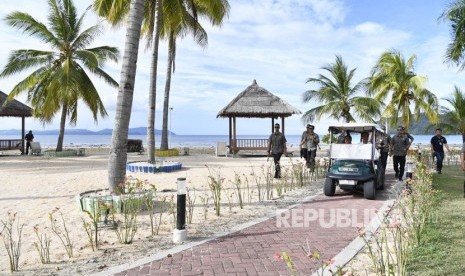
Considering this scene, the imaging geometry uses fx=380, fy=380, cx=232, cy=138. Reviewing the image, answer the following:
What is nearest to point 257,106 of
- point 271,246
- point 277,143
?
point 277,143

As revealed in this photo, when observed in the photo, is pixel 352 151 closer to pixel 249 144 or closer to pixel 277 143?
pixel 277 143

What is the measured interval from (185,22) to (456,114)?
18357 mm

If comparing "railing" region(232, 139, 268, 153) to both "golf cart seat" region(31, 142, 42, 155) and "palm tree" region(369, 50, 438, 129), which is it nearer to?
"palm tree" region(369, 50, 438, 129)

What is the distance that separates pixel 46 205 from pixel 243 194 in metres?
4.27

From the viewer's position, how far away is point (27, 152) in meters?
24.8

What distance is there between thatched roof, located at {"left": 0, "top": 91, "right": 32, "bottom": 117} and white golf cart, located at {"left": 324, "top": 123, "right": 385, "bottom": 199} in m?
20.9

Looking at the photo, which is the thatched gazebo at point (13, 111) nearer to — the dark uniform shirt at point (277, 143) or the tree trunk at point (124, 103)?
the dark uniform shirt at point (277, 143)

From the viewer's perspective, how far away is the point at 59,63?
855 inches

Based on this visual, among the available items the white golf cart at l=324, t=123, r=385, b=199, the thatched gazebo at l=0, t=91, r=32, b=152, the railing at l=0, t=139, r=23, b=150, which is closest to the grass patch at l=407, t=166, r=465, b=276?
the white golf cart at l=324, t=123, r=385, b=199

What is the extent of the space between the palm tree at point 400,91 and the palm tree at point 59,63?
1706cm

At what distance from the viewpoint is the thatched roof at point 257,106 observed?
71.2 feet

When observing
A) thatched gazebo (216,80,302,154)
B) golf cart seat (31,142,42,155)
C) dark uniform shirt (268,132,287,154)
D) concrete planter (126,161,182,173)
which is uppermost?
thatched gazebo (216,80,302,154)

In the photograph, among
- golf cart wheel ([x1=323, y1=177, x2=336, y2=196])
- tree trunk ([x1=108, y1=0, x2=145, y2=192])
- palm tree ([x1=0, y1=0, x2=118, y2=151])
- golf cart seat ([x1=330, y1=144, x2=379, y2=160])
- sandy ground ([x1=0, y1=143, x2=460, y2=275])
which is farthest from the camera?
palm tree ([x1=0, y1=0, x2=118, y2=151])

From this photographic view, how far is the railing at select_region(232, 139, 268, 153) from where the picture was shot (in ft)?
72.9
